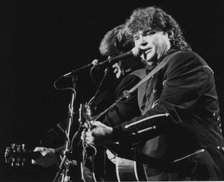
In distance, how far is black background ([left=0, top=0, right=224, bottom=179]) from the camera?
7.74ft

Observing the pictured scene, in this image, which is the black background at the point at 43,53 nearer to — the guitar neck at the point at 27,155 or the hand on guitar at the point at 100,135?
the guitar neck at the point at 27,155

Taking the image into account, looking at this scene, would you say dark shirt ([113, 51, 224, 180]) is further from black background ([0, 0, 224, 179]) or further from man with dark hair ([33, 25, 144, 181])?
black background ([0, 0, 224, 179])

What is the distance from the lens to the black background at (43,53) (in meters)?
2.36

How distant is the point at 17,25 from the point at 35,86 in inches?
19.7

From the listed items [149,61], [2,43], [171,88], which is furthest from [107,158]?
[2,43]

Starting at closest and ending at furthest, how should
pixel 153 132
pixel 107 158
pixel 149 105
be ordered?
1. pixel 153 132
2. pixel 149 105
3. pixel 107 158

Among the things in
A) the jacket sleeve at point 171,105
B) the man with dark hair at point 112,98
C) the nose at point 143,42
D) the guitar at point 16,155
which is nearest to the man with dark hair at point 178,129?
the jacket sleeve at point 171,105

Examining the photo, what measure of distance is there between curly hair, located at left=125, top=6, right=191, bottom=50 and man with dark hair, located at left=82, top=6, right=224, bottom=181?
27 cm

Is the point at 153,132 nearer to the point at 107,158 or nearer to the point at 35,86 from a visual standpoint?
the point at 107,158

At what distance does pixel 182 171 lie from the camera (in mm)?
1480

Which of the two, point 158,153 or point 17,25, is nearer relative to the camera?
point 158,153

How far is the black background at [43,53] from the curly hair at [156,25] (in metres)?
0.33


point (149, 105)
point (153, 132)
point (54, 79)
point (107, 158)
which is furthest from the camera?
point (54, 79)

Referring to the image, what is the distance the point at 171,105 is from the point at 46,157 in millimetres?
1137
